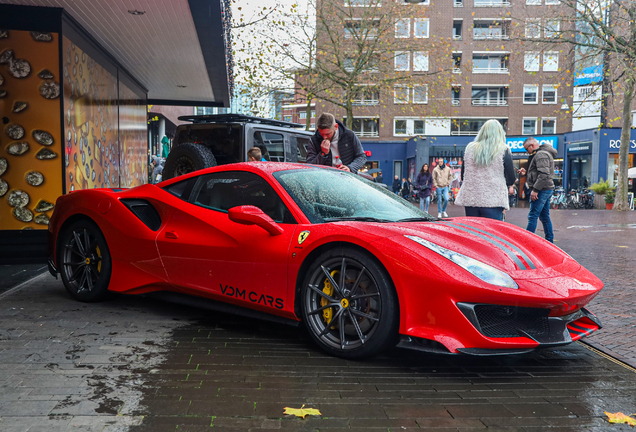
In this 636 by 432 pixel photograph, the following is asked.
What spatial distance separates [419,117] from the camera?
45.2 metres

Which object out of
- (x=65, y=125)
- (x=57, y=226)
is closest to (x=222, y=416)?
(x=57, y=226)

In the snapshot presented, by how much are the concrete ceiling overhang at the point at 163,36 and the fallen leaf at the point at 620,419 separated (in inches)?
290

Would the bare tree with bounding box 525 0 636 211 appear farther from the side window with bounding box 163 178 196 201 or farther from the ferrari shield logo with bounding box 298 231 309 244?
the ferrari shield logo with bounding box 298 231 309 244

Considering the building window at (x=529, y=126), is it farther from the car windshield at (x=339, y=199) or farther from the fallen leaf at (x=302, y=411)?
the fallen leaf at (x=302, y=411)

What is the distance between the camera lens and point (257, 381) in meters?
3.18

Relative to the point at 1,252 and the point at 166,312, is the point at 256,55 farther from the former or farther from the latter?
the point at 166,312

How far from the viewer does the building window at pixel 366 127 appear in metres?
46.6

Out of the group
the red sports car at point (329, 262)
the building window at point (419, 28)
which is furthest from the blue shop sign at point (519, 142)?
the red sports car at point (329, 262)

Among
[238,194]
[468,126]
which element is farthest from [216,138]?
[468,126]

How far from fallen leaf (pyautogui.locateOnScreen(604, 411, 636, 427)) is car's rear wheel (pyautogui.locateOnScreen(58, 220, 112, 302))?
12.3ft

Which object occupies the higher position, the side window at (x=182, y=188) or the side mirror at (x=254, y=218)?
the side window at (x=182, y=188)

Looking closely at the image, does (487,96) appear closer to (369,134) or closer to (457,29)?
(457,29)

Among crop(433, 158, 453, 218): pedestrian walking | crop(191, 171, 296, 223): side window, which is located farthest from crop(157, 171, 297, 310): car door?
crop(433, 158, 453, 218): pedestrian walking

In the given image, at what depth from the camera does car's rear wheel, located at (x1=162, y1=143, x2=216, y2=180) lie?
850 cm
